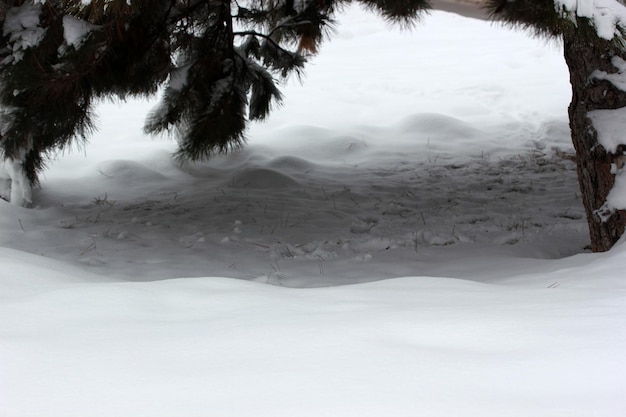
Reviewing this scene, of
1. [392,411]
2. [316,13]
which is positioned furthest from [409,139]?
[392,411]

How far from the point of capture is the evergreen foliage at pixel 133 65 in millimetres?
2934

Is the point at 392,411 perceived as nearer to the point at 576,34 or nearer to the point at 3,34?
the point at 576,34

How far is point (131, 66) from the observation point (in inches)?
130

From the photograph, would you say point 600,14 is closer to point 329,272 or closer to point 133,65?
point 329,272

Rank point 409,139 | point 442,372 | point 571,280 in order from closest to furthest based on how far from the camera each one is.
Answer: point 442,372, point 571,280, point 409,139

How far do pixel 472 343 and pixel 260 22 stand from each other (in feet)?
11.2

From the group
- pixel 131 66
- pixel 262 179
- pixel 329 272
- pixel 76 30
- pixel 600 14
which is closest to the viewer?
pixel 600 14

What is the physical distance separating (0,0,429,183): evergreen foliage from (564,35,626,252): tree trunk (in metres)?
1.79

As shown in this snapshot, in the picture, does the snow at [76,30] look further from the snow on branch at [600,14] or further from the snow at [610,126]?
the snow at [610,126]

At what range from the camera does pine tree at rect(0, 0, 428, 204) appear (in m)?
2.94

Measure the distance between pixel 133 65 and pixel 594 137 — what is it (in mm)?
2224

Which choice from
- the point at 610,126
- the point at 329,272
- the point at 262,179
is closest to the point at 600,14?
the point at 610,126

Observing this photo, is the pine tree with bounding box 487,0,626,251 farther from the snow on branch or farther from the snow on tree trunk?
the snow on tree trunk

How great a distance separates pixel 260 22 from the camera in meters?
4.29
